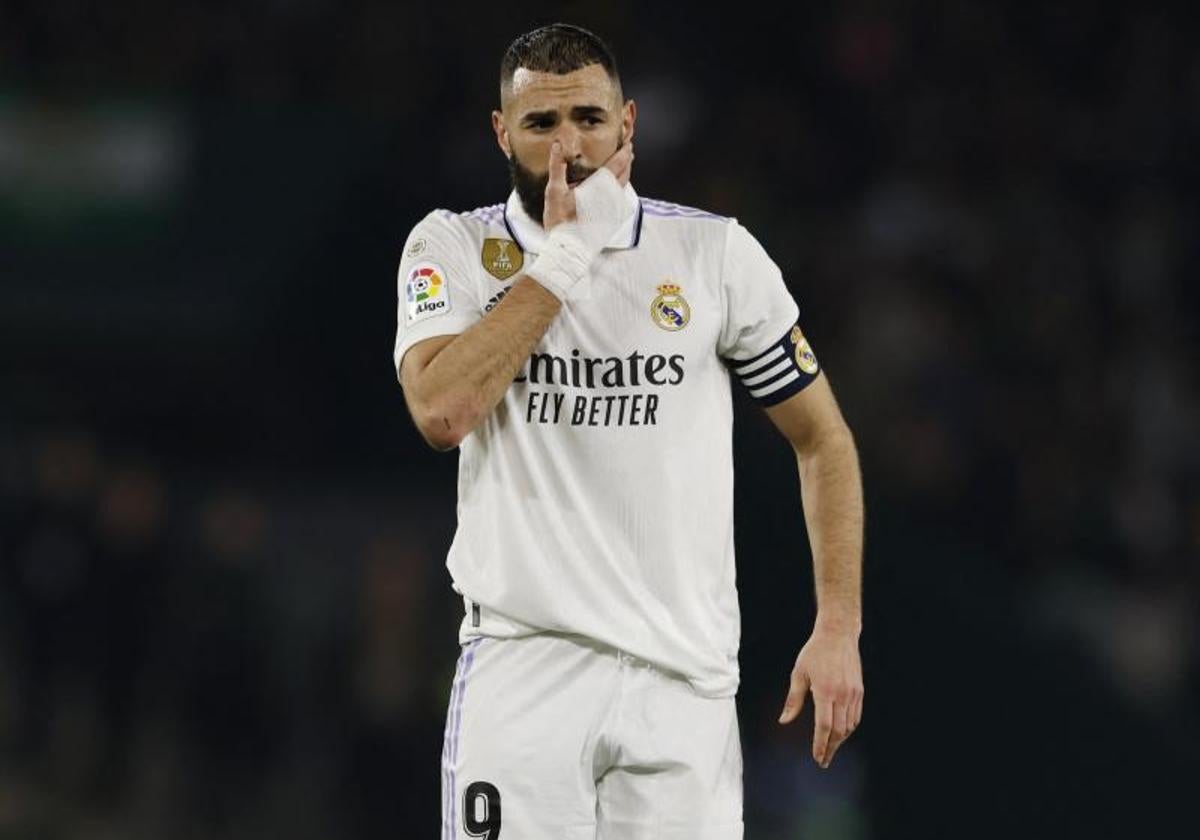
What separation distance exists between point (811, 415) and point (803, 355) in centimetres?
13

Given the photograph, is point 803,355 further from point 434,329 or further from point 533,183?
point 434,329

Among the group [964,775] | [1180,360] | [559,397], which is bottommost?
[964,775]

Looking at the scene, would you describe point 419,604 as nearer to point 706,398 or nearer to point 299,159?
point 299,159

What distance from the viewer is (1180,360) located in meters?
10.5

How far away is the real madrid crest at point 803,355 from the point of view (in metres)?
3.93

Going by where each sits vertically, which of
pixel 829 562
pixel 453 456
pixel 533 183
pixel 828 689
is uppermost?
pixel 533 183

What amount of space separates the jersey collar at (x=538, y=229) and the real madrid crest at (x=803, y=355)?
1.31 feet

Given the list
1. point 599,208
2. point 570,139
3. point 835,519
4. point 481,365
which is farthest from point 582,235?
point 835,519

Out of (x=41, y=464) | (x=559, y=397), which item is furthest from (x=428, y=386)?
(x=41, y=464)

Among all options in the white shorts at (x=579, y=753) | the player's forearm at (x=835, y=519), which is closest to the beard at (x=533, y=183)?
the player's forearm at (x=835, y=519)

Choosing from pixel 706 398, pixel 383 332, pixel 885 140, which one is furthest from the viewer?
pixel 885 140

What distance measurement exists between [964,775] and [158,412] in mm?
5200

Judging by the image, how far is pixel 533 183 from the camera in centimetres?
383

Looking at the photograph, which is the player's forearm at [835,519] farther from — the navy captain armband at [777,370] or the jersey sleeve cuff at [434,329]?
the jersey sleeve cuff at [434,329]
